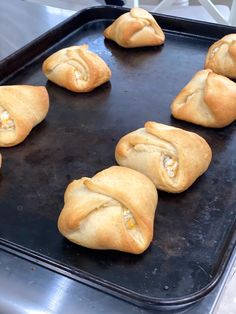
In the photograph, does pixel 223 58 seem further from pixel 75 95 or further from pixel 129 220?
pixel 129 220

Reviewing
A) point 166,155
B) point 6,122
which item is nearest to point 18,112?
point 6,122

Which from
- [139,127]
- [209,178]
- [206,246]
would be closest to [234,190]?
[209,178]

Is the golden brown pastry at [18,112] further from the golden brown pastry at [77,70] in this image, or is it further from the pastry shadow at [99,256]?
the pastry shadow at [99,256]

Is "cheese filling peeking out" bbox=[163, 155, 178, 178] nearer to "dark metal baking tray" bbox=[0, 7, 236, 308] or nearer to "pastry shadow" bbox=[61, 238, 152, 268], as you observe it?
"dark metal baking tray" bbox=[0, 7, 236, 308]

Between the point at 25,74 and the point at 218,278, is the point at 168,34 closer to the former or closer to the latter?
the point at 25,74

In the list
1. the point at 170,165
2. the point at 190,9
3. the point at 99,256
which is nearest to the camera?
the point at 99,256
